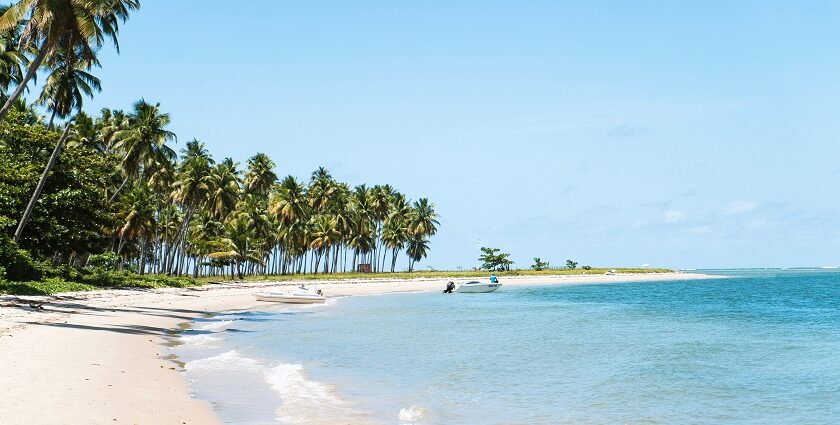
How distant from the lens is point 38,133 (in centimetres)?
4294

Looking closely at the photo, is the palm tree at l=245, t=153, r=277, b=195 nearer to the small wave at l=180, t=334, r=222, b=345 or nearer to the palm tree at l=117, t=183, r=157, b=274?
the palm tree at l=117, t=183, r=157, b=274

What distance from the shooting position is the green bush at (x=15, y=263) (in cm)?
3341

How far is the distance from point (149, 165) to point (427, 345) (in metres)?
50.6

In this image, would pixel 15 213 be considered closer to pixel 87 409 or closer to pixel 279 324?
pixel 279 324

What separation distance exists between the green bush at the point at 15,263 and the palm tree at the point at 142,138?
2398 centimetres

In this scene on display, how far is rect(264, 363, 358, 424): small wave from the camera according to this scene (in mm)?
12385

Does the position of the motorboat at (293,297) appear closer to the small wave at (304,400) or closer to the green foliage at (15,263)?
the green foliage at (15,263)

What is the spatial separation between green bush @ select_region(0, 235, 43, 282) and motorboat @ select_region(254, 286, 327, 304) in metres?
15.5

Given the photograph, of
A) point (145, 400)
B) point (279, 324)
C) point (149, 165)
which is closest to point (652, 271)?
point (149, 165)

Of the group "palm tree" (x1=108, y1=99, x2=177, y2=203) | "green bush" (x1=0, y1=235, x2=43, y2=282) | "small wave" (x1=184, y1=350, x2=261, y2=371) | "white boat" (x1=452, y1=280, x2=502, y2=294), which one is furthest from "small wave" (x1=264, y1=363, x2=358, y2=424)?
"white boat" (x1=452, y1=280, x2=502, y2=294)

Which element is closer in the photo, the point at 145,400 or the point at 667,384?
the point at 145,400

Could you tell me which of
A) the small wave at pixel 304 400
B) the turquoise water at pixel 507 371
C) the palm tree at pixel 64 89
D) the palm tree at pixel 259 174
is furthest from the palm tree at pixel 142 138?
the small wave at pixel 304 400

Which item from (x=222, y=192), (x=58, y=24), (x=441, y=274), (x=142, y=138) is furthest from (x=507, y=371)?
(x=441, y=274)

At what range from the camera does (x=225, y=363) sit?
1864cm
